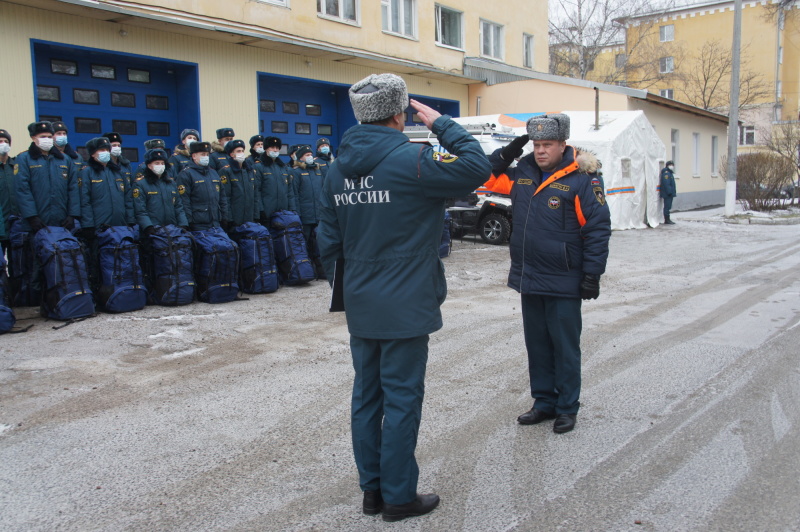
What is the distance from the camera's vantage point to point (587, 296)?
177 inches

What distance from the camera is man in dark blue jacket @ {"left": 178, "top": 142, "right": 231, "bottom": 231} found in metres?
9.30

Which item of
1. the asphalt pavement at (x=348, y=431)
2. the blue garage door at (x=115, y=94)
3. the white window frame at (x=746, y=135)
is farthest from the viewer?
the white window frame at (x=746, y=135)

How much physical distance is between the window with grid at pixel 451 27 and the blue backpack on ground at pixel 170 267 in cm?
1436

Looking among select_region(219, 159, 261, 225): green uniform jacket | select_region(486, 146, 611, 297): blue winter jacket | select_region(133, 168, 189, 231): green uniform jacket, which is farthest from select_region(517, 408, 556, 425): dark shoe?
select_region(219, 159, 261, 225): green uniform jacket

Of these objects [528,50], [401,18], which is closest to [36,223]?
[401,18]

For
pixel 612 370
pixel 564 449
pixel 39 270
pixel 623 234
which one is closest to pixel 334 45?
pixel 623 234

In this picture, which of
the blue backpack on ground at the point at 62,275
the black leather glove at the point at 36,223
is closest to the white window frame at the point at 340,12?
the black leather glove at the point at 36,223

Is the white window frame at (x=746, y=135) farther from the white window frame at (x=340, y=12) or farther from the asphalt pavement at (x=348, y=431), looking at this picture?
the asphalt pavement at (x=348, y=431)

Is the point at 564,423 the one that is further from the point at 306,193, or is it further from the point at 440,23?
the point at 440,23

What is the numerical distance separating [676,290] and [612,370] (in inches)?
185

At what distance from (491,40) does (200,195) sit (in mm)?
16560

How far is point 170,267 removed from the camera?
8.80m

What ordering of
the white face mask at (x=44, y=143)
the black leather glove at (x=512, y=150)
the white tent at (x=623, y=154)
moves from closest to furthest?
the black leather glove at (x=512, y=150), the white face mask at (x=44, y=143), the white tent at (x=623, y=154)

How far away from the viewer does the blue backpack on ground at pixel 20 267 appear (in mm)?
8609
